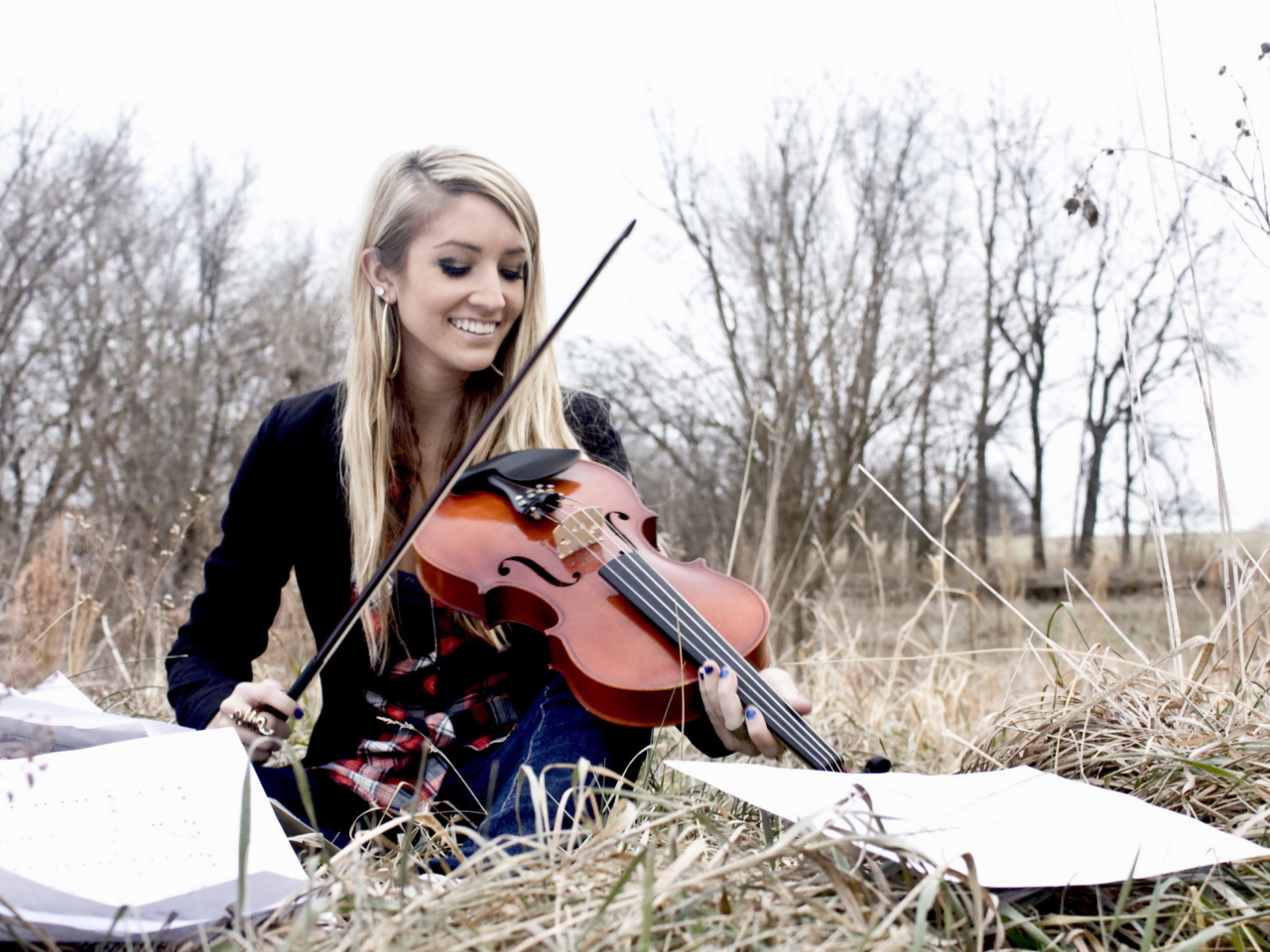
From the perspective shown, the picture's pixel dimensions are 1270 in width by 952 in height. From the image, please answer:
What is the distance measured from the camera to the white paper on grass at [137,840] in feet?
2.38

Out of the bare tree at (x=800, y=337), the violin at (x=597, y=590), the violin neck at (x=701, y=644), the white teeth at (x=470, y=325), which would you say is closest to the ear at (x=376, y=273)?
the white teeth at (x=470, y=325)

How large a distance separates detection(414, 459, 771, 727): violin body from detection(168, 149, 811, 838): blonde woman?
0.46 feet

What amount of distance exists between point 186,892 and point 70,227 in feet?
42.9

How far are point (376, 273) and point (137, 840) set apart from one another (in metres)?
1.11

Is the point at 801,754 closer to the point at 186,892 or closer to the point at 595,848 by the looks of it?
the point at 595,848

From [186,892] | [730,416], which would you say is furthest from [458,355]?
[730,416]

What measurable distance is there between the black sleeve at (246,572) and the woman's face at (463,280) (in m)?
0.38

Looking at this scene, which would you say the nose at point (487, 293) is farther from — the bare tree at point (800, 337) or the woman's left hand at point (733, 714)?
the bare tree at point (800, 337)

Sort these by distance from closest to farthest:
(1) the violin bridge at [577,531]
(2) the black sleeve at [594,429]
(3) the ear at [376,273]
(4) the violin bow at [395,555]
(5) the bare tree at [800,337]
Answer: (4) the violin bow at [395,555]
(1) the violin bridge at [577,531]
(3) the ear at [376,273]
(2) the black sleeve at [594,429]
(5) the bare tree at [800,337]

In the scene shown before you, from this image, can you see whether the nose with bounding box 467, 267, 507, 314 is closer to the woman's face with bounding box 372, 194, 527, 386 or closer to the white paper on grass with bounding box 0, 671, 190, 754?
the woman's face with bounding box 372, 194, 527, 386

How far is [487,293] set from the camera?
1.59 m

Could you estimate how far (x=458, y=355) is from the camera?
161 cm

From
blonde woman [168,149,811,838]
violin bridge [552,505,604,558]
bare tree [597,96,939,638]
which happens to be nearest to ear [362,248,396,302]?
blonde woman [168,149,811,838]

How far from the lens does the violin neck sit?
113cm
